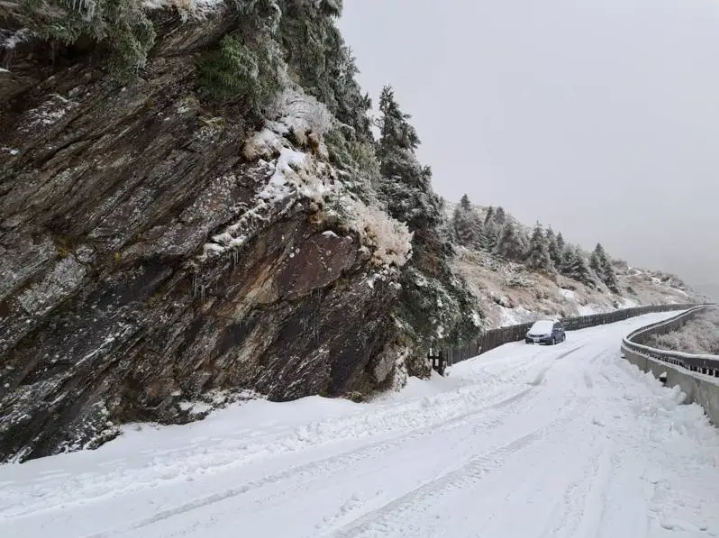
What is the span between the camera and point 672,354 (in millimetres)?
13375

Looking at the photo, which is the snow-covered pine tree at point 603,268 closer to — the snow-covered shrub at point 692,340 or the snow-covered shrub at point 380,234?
the snow-covered shrub at point 692,340

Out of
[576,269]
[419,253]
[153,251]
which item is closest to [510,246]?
[576,269]

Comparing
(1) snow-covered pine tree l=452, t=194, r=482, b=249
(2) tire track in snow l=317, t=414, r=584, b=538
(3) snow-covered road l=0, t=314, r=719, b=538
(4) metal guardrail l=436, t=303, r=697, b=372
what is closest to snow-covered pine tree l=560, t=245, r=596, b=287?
(4) metal guardrail l=436, t=303, r=697, b=372

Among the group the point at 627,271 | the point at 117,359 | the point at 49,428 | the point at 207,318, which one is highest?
the point at 627,271

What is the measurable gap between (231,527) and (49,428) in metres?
3.35

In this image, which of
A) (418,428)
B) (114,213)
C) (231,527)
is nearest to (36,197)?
(114,213)

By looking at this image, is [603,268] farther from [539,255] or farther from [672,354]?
[672,354]

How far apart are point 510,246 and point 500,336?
33.9m

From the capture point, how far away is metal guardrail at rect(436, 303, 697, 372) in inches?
664

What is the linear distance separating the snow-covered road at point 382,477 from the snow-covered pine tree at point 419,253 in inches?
132

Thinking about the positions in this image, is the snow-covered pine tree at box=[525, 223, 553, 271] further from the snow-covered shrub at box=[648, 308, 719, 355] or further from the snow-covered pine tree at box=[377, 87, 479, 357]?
the snow-covered pine tree at box=[377, 87, 479, 357]

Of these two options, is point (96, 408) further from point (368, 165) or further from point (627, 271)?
point (627, 271)

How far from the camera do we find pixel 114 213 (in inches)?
274

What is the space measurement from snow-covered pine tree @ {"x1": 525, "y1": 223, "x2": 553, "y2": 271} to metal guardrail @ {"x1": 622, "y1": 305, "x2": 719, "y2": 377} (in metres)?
15.9
